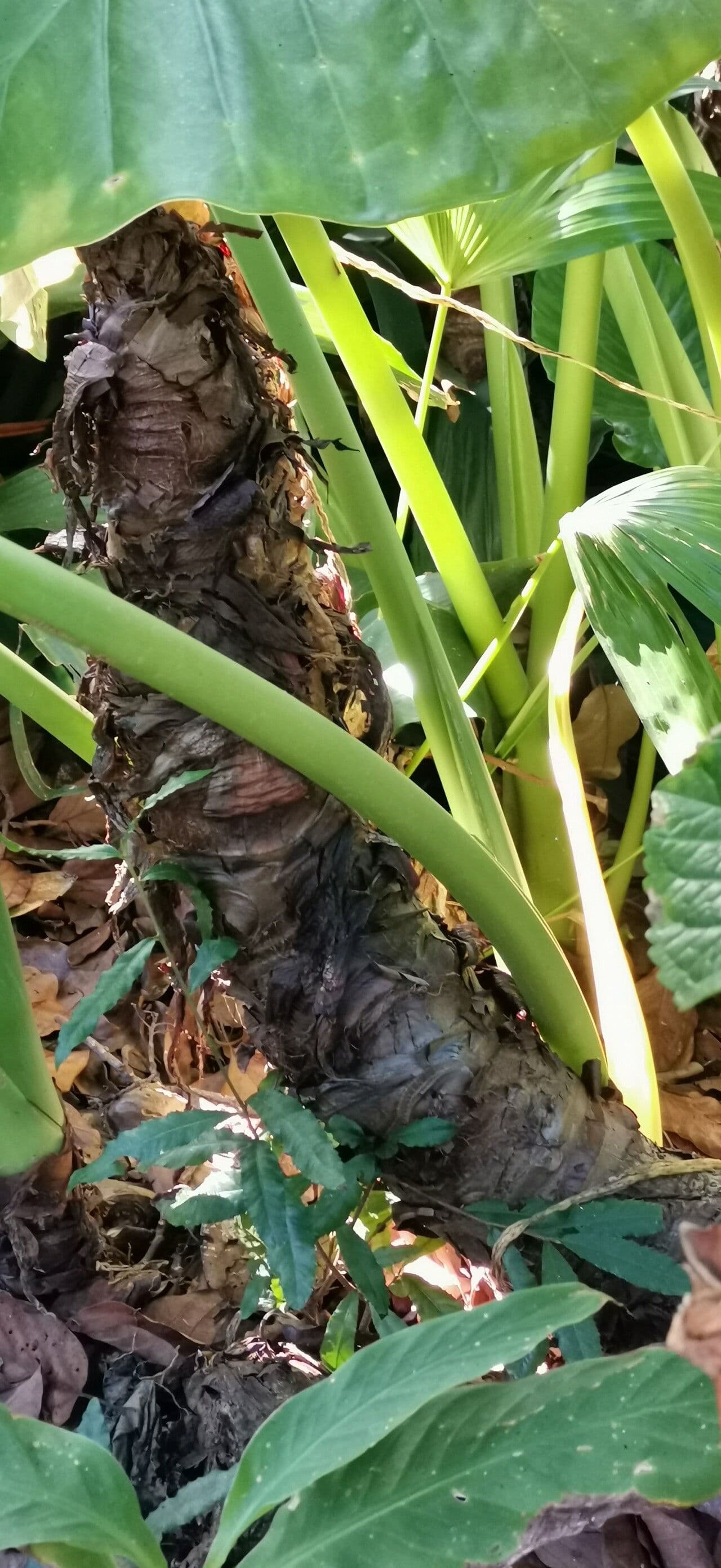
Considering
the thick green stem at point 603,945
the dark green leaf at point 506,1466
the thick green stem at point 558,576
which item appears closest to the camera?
the dark green leaf at point 506,1466

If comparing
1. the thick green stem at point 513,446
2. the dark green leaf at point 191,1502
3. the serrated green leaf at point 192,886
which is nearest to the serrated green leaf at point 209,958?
the serrated green leaf at point 192,886

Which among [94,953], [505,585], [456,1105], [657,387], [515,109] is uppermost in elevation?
[515,109]

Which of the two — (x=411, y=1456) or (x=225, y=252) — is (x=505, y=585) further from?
(x=411, y=1456)

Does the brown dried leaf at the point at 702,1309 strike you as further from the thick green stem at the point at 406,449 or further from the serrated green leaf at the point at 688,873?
the thick green stem at the point at 406,449

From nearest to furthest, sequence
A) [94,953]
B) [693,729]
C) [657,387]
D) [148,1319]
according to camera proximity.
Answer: [693,729] < [148,1319] < [657,387] < [94,953]

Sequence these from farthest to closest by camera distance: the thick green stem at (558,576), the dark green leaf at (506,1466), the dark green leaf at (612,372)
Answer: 1. the dark green leaf at (612,372)
2. the thick green stem at (558,576)
3. the dark green leaf at (506,1466)

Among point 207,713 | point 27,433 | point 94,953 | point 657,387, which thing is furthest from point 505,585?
point 27,433
